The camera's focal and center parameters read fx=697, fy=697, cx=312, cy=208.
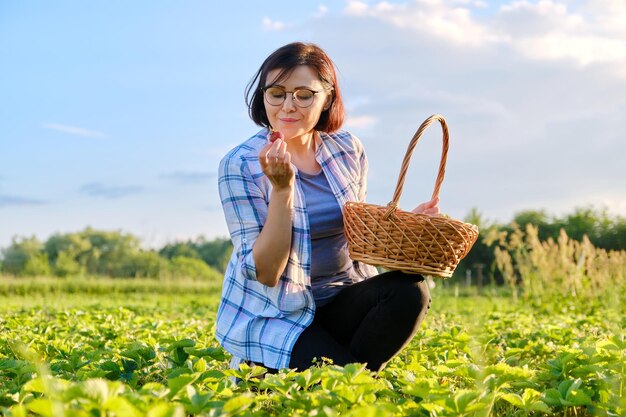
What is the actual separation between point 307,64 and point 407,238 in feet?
3.16

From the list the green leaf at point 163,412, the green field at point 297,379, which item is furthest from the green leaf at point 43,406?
the green leaf at point 163,412

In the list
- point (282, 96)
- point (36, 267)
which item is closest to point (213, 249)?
point (36, 267)

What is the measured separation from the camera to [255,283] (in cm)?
307

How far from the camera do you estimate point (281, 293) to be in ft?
9.84

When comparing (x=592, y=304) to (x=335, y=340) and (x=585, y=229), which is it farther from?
(x=585, y=229)

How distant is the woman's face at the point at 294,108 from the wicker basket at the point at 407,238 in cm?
51

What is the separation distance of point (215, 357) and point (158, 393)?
0.76 m

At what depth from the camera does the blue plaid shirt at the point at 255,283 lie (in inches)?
117

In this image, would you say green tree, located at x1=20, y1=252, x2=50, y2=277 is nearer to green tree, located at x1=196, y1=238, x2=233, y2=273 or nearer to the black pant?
green tree, located at x1=196, y1=238, x2=233, y2=273

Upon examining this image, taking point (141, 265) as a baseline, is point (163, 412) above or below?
above

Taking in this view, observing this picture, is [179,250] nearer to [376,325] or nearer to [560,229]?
[560,229]

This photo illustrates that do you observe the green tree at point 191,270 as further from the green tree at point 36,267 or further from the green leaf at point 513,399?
the green leaf at point 513,399

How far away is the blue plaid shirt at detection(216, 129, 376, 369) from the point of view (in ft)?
9.73

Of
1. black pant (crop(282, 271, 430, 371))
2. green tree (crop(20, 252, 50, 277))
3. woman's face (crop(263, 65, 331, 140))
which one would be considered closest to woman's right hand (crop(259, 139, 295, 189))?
woman's face (crop(263, 65, 331, 140))
